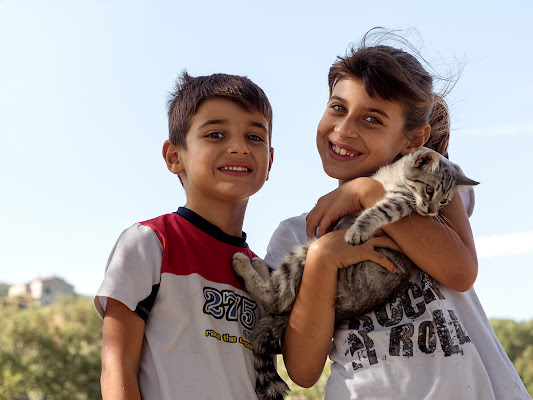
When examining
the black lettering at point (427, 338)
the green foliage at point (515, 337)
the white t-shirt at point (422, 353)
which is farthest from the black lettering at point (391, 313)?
the green foliage at point (515, 337)

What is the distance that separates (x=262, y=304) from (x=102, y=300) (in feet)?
2.99

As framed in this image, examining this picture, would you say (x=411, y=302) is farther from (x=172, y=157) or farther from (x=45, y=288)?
(x=45, y=288)

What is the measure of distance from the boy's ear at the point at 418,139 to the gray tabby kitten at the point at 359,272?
0.74 ft

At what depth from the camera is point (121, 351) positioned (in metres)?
2.65

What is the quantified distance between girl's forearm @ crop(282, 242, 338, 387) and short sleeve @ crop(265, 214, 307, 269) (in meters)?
0.49

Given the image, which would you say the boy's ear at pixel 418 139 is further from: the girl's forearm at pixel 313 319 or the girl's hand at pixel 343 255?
the girl's forearm at pixel 313 319

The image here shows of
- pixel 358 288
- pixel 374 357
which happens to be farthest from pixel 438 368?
pixel 358 288

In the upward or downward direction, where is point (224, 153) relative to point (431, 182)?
upward

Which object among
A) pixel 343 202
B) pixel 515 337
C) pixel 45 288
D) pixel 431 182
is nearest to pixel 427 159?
pixel 431 182

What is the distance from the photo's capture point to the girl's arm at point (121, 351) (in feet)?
8.55

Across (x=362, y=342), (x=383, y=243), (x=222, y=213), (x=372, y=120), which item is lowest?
(x=362, y=342)

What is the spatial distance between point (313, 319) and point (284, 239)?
75 centimetres

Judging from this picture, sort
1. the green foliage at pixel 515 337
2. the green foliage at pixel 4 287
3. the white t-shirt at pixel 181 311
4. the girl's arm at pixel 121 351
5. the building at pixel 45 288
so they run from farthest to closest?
the building at pixel 45 288 → the green foliage at pixel 4 287 → the green foliage at pixel 515 337 → the white t-shirt at pixel 181 311 → the girl's arm at pixel 121 351

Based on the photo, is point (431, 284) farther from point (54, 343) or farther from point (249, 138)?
point (54, 343)
